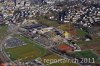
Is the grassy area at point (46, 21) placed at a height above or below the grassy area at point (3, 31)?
above

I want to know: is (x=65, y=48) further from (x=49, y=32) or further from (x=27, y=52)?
(x=49, y=32)

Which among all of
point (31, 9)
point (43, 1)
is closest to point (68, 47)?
point (31, 9)

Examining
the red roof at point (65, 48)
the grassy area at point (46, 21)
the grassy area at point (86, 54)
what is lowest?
the grassy area at point (86, 54)

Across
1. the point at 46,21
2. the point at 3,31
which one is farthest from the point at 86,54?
the point at 3,31

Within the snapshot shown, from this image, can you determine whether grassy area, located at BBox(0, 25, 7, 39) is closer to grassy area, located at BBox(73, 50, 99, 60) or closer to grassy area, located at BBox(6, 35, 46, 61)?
grassy area, located at BBox(6, 35, 46, 61)

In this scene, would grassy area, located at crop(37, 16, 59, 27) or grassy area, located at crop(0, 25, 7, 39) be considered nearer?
grassy area, located at crop(0, 25, 7, 39)

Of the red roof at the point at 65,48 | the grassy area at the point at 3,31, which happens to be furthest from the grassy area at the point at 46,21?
the red roof at the point at 65,48

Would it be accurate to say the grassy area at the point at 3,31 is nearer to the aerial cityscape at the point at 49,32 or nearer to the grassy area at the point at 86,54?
the aerial cityscape at the point at 49,32

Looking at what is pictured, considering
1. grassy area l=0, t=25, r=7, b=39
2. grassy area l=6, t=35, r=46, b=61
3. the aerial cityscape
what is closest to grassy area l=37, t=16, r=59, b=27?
the aerial cityscape
